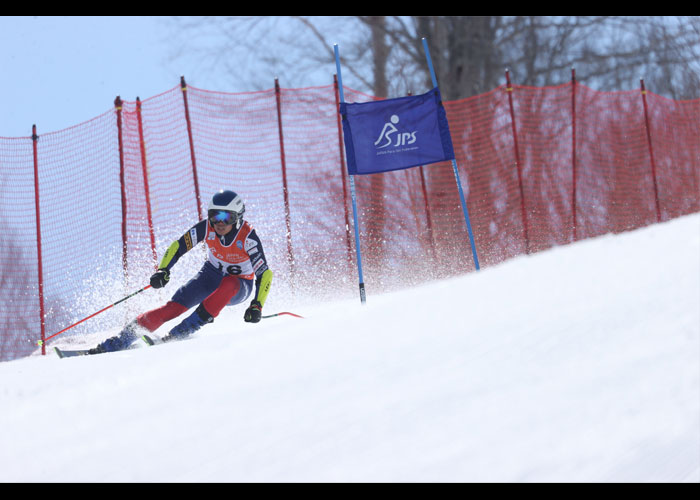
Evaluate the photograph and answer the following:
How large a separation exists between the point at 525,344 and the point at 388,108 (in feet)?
14.5

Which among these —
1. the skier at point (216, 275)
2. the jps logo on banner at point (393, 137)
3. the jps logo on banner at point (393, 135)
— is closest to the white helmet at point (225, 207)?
the skier at point (216, 275)

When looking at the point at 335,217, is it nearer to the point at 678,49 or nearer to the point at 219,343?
the point at 219,343

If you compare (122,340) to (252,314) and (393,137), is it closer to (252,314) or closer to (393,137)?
(252,314)

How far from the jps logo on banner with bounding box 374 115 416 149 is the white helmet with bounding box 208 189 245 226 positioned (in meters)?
1.55

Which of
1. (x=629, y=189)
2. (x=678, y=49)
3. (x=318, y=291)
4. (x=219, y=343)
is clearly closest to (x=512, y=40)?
(x=678, y=49)

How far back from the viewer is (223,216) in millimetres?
5082

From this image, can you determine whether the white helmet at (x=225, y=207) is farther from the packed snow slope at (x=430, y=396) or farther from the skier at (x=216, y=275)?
the packed snow slope at (x=430, y=396)

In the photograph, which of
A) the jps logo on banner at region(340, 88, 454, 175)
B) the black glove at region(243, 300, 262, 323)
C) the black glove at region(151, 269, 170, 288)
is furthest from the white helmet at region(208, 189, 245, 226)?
the jps logo on banner at region(340, 88, 454, 175)

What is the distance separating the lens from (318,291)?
791cm

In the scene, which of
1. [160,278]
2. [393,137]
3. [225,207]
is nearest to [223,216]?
[225,207]

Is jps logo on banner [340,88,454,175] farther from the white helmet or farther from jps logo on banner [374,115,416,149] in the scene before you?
the white helmet

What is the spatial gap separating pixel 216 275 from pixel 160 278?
1.49 feet
